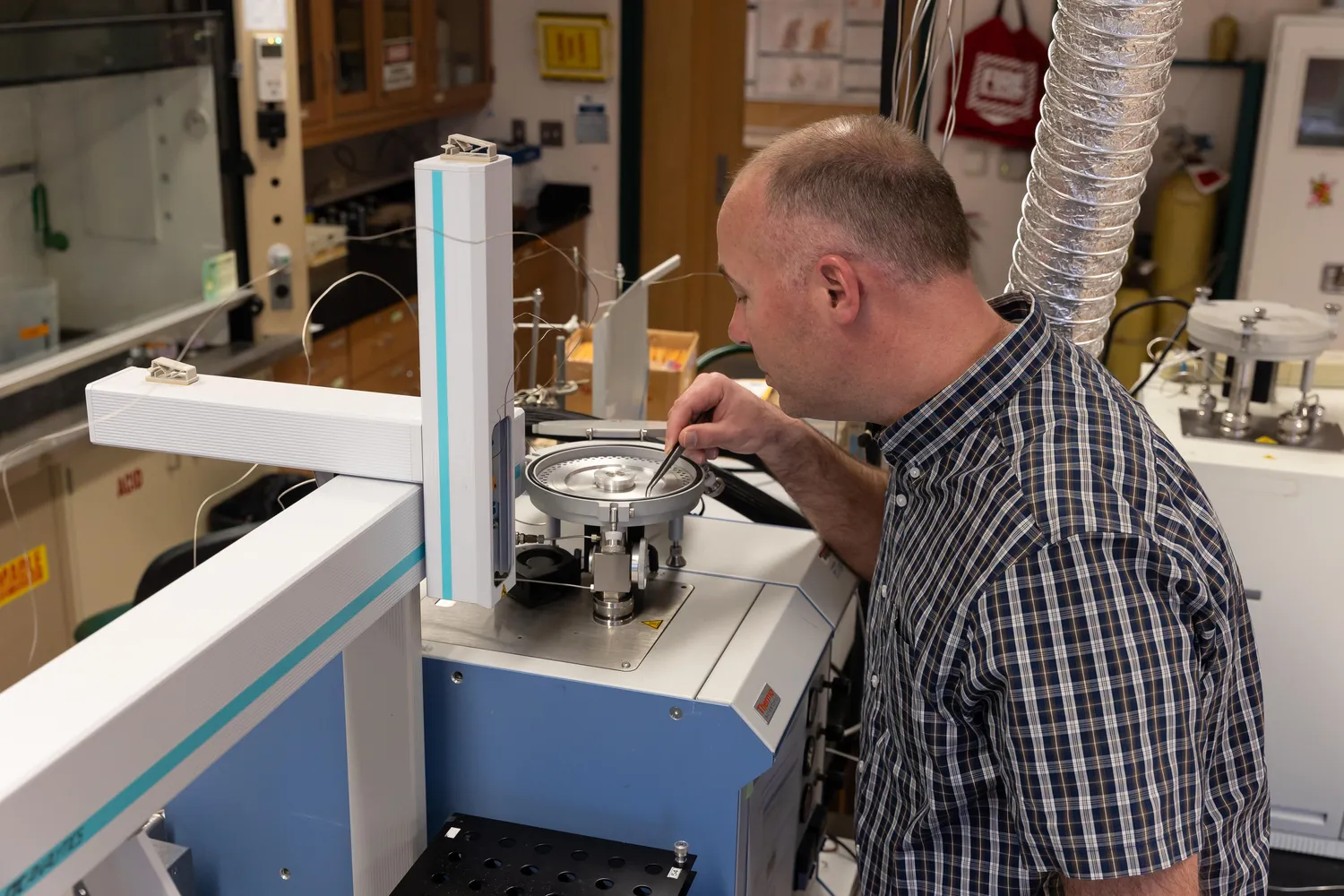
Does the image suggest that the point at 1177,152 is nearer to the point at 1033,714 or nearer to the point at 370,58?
the point at 370,58

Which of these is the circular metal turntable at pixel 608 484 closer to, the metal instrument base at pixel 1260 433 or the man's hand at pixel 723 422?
the man's hand at pixel 723 422

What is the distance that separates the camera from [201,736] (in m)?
0.72

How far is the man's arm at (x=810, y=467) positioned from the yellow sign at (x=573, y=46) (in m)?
3.69

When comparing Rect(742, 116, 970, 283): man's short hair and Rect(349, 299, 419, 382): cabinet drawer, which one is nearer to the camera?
Rect(742, 116, 970, 283): man's short hair

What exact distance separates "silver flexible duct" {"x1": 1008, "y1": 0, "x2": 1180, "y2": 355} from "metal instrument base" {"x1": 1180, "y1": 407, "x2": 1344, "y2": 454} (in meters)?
0.41

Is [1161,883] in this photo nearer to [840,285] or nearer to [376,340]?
[840,285]

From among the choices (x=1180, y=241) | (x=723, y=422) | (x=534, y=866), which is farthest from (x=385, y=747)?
(x=1180, y=241)

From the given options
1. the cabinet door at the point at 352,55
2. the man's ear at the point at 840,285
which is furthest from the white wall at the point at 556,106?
the man's ear at the point at 840,285

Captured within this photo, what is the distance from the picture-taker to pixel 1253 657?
44.5 inches

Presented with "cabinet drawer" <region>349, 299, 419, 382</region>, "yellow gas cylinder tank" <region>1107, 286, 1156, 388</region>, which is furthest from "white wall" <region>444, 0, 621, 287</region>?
"yellow gas cylinder tank" <region>1107, 286, 1156, 388</region>

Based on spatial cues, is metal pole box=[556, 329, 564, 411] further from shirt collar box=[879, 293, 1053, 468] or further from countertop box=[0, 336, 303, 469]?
countertop box=[0, 336, 303, 469]

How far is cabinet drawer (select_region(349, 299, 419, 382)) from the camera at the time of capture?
345 cm

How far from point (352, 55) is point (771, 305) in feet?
10.4

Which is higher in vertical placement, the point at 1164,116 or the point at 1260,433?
the point at 1164,116
